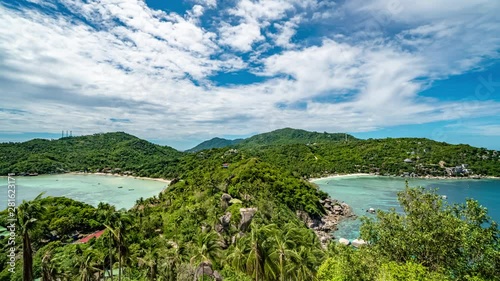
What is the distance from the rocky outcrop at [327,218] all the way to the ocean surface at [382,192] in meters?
2.21

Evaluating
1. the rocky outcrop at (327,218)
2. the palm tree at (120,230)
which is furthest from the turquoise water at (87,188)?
the palm tree at (120,230)

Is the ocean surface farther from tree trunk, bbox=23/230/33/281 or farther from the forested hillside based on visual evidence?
tree trunk, bbox=23/230/33/281

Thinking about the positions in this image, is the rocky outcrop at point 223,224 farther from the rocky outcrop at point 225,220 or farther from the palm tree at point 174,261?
the palm tree at point 174,261

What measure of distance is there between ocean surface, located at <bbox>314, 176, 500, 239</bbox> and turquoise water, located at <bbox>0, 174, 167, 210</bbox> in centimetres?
8041

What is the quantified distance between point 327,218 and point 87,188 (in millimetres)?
125454

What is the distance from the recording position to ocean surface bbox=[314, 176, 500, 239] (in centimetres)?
8678

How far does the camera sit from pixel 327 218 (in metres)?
76.7

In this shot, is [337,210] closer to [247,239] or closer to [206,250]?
[206,250]

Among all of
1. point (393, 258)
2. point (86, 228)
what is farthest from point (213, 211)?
point (393, 258)

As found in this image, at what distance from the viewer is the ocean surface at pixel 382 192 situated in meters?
86.8

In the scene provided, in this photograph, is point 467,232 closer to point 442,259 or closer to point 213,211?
point 442,259

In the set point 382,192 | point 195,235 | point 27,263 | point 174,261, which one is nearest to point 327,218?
point 195,235

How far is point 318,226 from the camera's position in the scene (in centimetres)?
7100

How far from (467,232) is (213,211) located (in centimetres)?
4666
